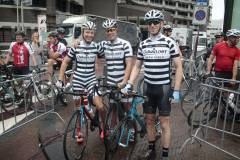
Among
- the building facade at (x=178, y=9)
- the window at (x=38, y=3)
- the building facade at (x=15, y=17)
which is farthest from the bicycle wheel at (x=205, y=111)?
the building facade at (x=178, y=9)

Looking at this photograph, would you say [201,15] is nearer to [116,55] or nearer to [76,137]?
[116,55]

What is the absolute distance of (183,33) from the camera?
116 feet

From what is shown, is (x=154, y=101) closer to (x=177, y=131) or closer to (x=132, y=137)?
(x=132, y=137)

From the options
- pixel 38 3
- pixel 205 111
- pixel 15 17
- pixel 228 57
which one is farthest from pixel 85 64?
pixel 38 3

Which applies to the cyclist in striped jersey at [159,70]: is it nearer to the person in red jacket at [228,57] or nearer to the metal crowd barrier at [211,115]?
the metal crowd barrier at [211,115]

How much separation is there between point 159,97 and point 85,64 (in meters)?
1.46

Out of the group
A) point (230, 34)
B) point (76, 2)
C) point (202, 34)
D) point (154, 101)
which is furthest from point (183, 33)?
point (154, 101)

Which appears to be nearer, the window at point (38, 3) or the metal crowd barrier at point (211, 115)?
the metal crowd barrier at point (211, 115)

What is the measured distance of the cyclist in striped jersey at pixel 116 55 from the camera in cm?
557

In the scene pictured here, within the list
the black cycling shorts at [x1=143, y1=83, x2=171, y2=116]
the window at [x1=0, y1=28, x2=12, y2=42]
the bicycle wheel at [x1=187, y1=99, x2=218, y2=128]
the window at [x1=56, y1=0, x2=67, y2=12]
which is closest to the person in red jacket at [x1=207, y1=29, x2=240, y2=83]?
the bicycle wheel at [x1=187, y1=99, x2=218, y2=128]

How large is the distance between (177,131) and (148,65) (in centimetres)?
246

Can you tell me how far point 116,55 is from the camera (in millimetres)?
5648

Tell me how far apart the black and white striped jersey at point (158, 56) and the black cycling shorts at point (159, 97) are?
0.09 meters

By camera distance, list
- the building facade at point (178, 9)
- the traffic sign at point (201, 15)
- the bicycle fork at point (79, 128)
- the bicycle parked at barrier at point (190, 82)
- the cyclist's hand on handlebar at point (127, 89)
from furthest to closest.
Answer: the building facade at point (178, 9) → the traffic sign at point (201, 15) → the bicycle parked at barrier at point (190, 82) → the bicycle fork at point (79, 128) → the cyclist's hand on handlebar at point (127, 89)
